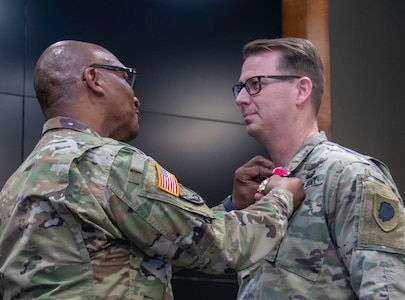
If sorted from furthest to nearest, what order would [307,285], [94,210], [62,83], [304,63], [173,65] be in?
1. [173,65]
2. [304,63]
3. [307,285]
4. [62,83]
5. [94,210]

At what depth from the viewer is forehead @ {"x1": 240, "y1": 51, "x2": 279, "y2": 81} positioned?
8.09 feet

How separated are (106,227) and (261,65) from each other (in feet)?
3.03

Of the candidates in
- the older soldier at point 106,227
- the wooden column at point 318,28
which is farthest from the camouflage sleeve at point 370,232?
Result: the wooden column at point 318,28

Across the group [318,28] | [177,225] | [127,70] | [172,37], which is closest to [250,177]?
[127,70]

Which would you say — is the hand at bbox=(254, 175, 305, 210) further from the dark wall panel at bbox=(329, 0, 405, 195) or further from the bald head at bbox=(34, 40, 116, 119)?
the dark wall panel at bbox=(329, 0, 405, 195)

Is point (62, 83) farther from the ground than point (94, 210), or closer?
farther from the ground

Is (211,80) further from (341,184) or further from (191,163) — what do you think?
(341,184)

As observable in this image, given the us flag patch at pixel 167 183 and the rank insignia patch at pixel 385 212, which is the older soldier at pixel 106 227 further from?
the rank insignia patch at pixel 385 212

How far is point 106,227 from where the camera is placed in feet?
5.88

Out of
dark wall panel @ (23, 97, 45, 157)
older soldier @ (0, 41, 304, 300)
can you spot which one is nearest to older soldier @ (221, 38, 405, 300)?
older soldier @ (0, 41, 304, 300)

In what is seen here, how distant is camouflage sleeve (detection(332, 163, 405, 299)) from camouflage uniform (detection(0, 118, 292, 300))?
0.99 feet

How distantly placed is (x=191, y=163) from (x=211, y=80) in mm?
507

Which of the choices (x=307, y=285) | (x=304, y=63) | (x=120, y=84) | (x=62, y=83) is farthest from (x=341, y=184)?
(x=62, y=83)

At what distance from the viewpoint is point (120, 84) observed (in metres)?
2.12
